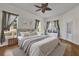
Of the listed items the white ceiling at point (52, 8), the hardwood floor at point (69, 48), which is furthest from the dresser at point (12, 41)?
the white ceiling at point (52, 8)

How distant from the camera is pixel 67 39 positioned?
7.41 ft

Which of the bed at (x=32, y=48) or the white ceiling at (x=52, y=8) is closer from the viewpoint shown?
the bed at (x=32, y=48)

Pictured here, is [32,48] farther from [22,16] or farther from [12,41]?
[22,16]

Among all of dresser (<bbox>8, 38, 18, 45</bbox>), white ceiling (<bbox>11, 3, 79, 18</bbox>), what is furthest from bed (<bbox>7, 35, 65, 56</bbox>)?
white ceiling (<bbox>11, 3, 79, 18</bbox>)

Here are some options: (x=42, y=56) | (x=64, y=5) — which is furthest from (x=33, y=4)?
(x=42, y=56)

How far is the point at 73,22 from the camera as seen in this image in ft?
7.13

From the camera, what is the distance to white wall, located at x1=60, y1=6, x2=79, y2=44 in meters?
2.06

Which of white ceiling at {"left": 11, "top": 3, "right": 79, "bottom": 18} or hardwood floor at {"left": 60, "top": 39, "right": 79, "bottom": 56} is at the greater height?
white ceiling at {"left": 11, "top": 3, "right": 79, "bottom": 18}

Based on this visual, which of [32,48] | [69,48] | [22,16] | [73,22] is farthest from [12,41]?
[73,22]

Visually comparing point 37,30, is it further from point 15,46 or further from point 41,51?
point 15,46

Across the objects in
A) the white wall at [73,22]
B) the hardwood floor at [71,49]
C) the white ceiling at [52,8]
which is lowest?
the hardwood floor at [71,49]

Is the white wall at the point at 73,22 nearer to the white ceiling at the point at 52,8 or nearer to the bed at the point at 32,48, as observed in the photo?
the white ceiling at the point at 52,8

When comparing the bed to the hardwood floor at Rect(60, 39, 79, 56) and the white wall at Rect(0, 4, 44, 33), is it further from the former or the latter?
the hardwood floor at Rect(60, 39, 79, 56)

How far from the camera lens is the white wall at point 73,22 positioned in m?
2.06
